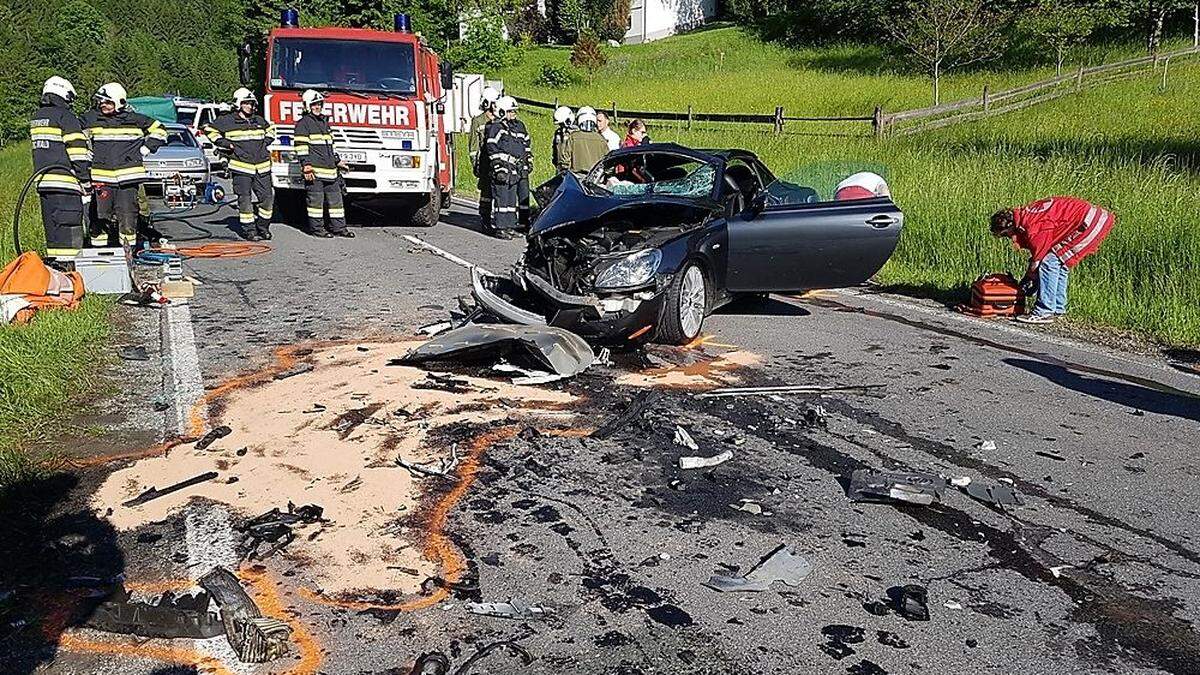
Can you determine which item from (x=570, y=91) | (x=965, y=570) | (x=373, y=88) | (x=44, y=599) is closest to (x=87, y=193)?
(x=373, y=88)

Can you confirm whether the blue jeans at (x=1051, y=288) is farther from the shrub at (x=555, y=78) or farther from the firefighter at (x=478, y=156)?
the shrub at (x=555, y=78)

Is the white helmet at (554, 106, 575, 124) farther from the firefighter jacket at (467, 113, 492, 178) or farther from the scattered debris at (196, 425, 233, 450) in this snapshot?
the scattered debris at (196, 425, 233, 450)

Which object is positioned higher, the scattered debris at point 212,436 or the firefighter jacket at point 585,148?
the firefighter jacket at point 585,148

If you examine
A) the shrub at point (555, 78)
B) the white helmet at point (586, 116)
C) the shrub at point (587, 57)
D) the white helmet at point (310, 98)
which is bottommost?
the white helmet at point (586, 116)

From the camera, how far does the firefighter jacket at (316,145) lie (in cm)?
1307

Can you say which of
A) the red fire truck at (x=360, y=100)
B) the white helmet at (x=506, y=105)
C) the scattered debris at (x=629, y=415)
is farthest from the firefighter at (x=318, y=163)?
the scattered debris at (x=629, y=415)

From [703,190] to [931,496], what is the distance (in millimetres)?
4179

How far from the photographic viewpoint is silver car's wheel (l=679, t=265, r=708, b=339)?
24.1ft

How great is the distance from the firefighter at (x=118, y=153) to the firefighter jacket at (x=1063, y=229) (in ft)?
28.1

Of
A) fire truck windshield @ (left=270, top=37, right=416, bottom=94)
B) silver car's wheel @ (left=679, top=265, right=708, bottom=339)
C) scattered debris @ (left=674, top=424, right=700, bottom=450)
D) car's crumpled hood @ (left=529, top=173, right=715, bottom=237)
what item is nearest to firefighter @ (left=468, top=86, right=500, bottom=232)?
fire truck windshield @ (left=270, top=37, right=416, bottom=94)

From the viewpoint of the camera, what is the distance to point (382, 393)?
19.9 feet

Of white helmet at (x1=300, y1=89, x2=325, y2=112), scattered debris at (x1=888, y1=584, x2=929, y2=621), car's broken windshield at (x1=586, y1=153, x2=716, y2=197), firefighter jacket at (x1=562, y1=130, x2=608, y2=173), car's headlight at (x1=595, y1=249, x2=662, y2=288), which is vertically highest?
white helmet at (x1=300, y1=89, x2=325, y2=112)

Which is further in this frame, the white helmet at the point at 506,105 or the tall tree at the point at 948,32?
the tall tree at the point at 948,32

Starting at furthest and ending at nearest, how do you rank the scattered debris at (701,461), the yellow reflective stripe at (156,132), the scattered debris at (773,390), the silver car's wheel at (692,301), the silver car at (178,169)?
the silver car at (178,169) → the yellow reflective stripe at (156,132) → the silver car's wheel at (692,301) → the scattered debris at (773,390) → the scattered debris at (701,461)
